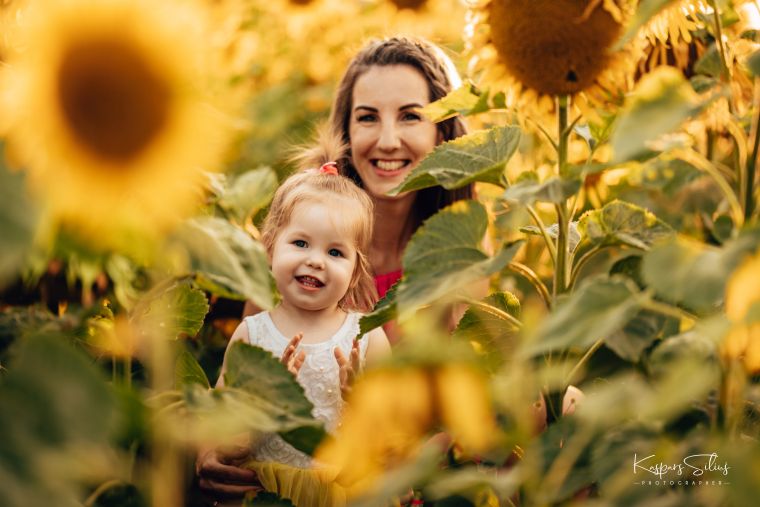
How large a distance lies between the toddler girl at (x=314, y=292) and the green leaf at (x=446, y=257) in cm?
58

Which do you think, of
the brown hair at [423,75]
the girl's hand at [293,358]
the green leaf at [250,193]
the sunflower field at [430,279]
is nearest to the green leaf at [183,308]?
the sunflower field at [430,279]

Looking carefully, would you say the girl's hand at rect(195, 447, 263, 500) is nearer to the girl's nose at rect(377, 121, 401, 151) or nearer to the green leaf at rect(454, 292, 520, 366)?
the green leaf at rect(454, 292, 520, 366)

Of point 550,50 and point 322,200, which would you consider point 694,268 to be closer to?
point 550,50

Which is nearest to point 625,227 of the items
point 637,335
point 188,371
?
point 637,335

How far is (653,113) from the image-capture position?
722 millimetres

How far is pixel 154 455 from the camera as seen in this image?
0.82 meters

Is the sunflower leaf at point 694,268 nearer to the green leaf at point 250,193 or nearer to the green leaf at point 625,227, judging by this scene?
the green leaf at point 625,227

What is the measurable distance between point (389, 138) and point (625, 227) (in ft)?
3.57

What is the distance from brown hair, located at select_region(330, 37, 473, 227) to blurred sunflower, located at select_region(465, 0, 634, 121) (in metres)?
1.01

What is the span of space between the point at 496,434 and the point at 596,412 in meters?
0.21

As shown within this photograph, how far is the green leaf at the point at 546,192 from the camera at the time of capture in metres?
0.84

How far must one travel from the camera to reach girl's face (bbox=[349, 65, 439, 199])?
2023 millimetres

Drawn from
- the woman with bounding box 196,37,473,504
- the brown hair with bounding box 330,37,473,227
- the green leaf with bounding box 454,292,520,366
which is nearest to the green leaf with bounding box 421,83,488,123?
the green leaf with bounding box 454,292,520,366

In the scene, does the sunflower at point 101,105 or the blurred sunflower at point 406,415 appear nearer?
the sunflower at point 101,105
